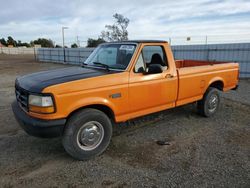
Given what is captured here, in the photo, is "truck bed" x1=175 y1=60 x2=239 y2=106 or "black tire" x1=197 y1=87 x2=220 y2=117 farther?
"black tire" x1=197 y1=87 x2=220 y2=117

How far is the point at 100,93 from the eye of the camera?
3.62 meters

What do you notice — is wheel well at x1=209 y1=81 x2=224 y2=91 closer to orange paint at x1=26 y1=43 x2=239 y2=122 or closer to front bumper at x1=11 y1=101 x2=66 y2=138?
orange paint at x1=26 y1=43 x2=239 y2=122

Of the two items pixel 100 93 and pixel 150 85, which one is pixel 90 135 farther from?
pixel 150 85

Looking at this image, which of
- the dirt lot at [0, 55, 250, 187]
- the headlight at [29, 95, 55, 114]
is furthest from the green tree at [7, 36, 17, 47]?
the headlight at [29, 95, 55, 114]

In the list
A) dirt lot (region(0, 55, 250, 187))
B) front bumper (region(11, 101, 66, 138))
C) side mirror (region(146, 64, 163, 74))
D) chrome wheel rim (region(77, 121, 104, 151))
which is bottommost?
dirt lot (region(0, 55, 250, 187))

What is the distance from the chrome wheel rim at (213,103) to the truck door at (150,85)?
4.88 ft

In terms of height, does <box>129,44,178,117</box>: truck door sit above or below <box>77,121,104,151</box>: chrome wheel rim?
above

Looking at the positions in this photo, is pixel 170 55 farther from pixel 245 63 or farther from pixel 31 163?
pixel 245 63

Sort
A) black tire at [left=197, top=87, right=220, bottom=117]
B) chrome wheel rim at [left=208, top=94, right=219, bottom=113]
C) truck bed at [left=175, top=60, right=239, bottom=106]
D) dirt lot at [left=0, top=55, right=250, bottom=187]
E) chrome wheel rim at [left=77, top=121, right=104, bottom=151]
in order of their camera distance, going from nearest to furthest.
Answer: dirt lot at [left=0, top=55, right=250, bottom=187] → chrome wheel rim at [left=77, top=121, right=104, bottom=151] → truck bed at [left=175, top=60, right=239, bottom=106] → black tire at [left=197, top=87, right=220, bottom=117] → chrome wheel rim at [left=208, top=94, right=219, bottom=113]

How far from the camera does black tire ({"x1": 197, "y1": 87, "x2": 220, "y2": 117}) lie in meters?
5.67

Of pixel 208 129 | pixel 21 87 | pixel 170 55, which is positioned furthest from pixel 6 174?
pixel 208 129

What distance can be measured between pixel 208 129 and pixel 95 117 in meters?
2.79

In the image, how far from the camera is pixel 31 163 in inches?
144

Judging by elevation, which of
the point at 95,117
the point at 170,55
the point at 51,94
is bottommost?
the point at 95,117
